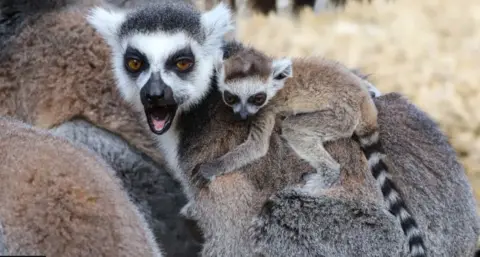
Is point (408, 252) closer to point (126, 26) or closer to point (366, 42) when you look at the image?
point (126, 26)

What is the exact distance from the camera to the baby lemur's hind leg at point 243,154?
4660 millimetres

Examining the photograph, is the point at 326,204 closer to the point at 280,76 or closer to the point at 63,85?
the point at 280,76

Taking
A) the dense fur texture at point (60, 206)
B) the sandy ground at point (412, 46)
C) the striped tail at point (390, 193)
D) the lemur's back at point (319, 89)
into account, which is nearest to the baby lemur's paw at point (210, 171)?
the lemur's back at point (319, 89)

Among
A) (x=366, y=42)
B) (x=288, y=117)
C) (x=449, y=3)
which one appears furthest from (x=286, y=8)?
(x=288, y=117)

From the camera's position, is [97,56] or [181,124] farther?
[97,56]

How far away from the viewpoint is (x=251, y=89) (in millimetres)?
4613

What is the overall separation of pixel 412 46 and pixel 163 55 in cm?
475

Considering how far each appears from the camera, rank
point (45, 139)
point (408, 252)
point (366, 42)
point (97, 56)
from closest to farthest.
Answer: point (45, 139), point (408, 252), point (97, 56), point (366, 42)

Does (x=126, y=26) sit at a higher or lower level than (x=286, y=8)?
higher

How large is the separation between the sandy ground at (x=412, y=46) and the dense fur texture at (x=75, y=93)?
2.63m

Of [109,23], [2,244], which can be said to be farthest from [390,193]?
[2,244]

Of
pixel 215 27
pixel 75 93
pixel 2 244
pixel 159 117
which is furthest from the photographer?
pixel 75 93

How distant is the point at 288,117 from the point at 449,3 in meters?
5.39

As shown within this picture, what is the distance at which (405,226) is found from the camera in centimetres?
462
